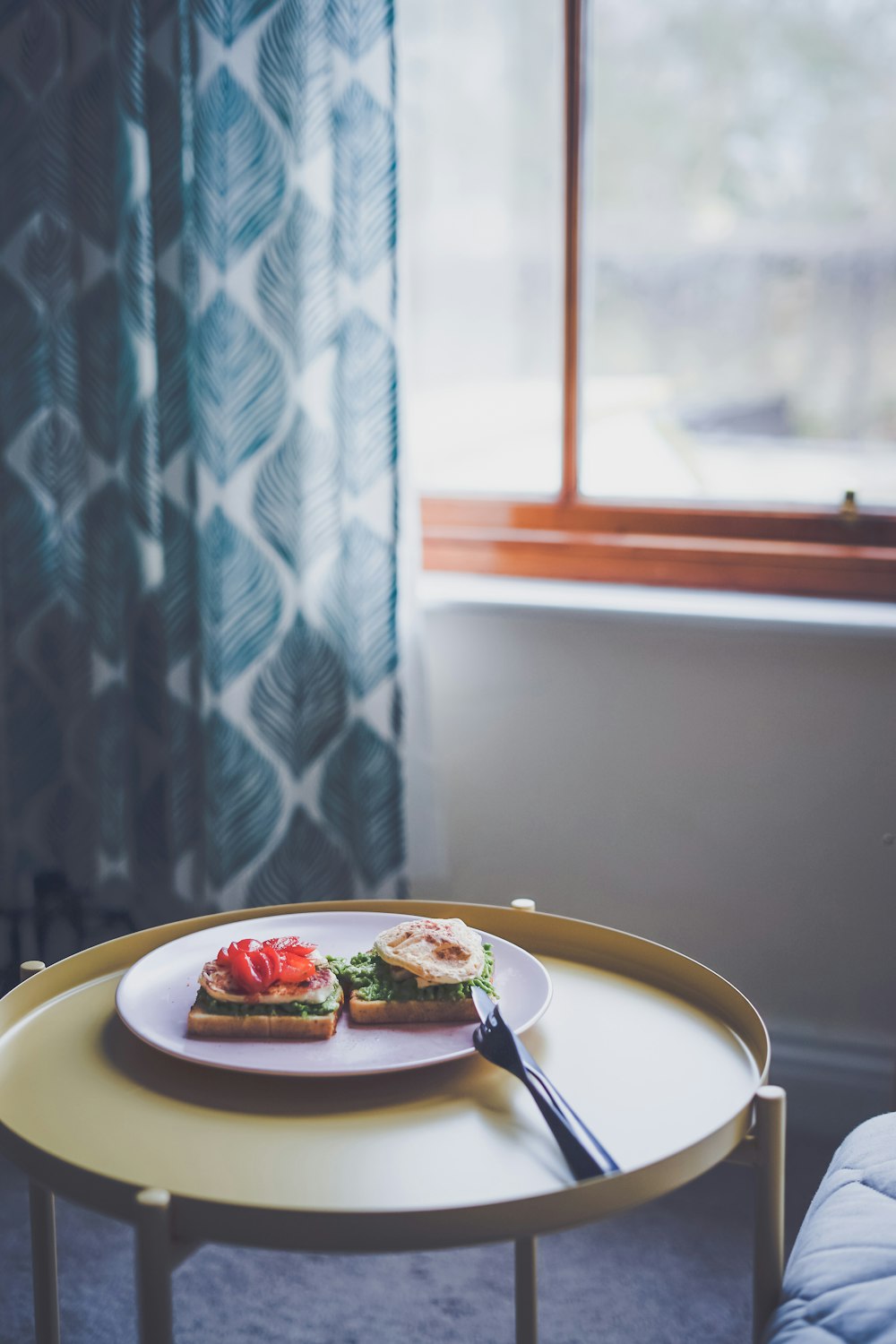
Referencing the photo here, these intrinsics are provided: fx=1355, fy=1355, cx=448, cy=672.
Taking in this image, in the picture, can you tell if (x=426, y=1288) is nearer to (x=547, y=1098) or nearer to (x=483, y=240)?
(x=547, y=1098)

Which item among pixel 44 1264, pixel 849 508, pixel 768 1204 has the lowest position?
pixel 44 1264

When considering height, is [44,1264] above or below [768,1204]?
below

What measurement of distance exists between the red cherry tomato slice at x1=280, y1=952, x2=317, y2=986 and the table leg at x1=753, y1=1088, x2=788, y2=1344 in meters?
0.37

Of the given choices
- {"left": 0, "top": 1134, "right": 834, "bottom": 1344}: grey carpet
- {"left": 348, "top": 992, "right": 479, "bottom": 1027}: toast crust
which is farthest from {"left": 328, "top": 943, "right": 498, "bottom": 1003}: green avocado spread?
{"left": 0, "top": 1134, "right": 834, "bottom": 1344}: grey carpet

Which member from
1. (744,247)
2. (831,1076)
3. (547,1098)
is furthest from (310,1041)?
(744,247)

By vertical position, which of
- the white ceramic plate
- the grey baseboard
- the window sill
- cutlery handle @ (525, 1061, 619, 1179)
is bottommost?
the grey baseboard

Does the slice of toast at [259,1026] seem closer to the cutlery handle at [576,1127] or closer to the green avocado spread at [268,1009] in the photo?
the green avocado spread at [268,1009]

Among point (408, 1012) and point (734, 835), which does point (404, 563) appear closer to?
point (734, 835)

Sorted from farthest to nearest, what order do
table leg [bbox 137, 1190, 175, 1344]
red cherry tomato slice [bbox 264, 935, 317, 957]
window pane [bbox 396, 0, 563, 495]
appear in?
Result: window pane [bbox 396, 0, 563, 495] < red cherry tomato slice [bbox 264, 935, 317, 957] < table leg [bbox 137, 1190, 175, 1344]

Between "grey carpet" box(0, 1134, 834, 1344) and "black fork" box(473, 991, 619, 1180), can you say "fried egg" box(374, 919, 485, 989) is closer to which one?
"black fork" box(473, 991, 619, 1180)

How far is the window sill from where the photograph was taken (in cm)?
191

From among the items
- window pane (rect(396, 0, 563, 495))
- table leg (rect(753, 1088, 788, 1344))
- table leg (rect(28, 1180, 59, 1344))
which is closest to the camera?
table leg (rect(753, 1088, 788, 1344))

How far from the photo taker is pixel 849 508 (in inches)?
78.7

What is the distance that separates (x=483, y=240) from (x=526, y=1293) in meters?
1.52
